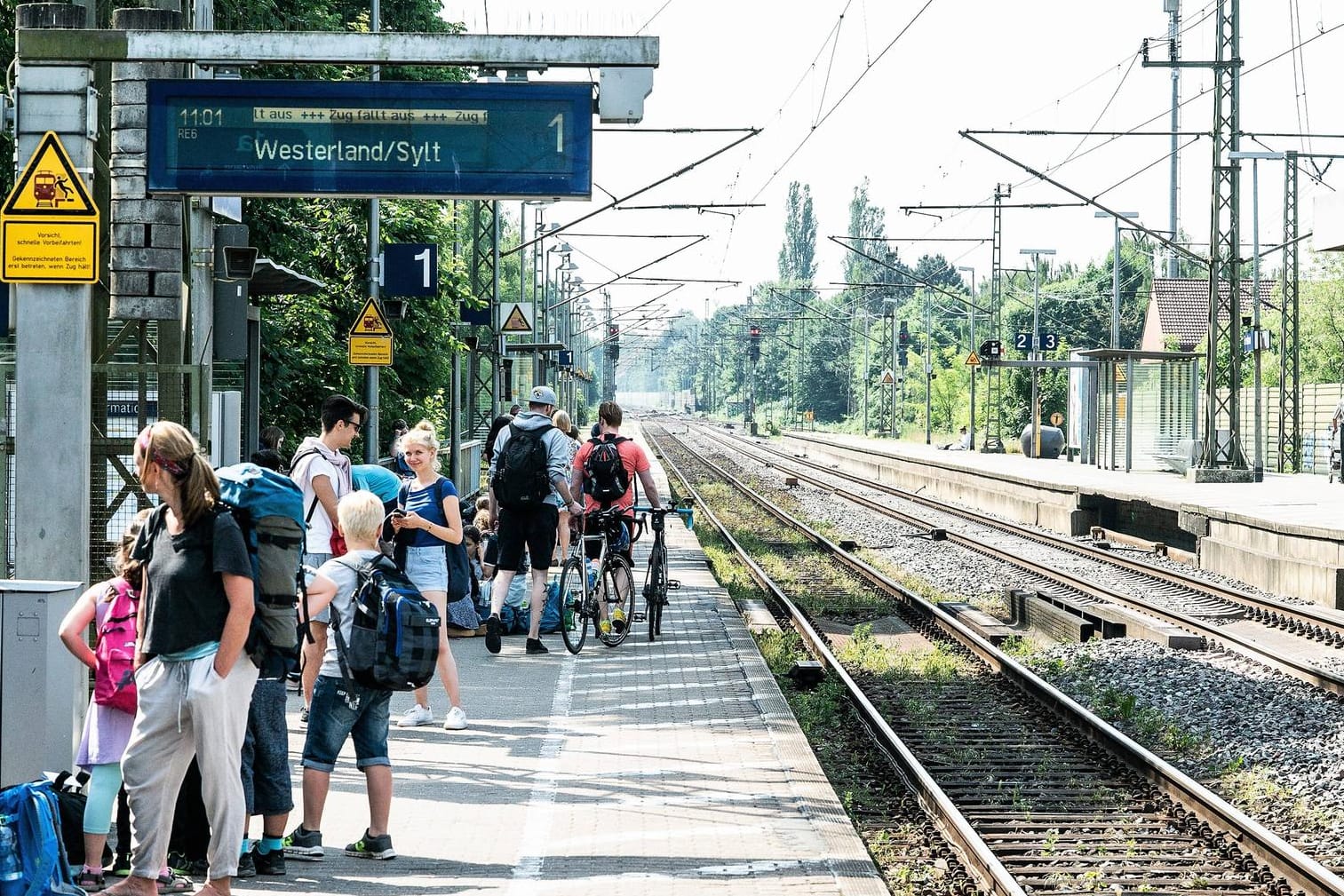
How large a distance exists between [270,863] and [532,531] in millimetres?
5734

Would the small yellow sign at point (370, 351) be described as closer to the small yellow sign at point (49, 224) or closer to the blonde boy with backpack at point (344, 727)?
the small yellow sign at point (49, 224)

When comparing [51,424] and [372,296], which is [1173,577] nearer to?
[372,296]

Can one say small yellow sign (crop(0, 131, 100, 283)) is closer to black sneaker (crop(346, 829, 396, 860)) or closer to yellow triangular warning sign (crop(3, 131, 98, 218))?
yellow triangular warning sign (crop(3, 131, 98, 218))

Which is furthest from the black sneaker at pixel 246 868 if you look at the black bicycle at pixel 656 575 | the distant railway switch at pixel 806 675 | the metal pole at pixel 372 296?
the metal pole at pixel 372 296

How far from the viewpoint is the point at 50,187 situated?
740 centimetres

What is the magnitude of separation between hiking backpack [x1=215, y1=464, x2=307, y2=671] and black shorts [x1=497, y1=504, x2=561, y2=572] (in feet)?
20.2

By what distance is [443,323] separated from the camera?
1196 inches

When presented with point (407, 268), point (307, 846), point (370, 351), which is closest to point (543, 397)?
point (307, 846)

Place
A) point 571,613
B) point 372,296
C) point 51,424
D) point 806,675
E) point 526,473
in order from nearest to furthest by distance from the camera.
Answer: point 51,424
point 526,473
point 806,675
point 571,613
point 372,296

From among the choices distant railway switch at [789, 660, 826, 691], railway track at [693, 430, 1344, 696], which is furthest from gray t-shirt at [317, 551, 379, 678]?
railway track at [693, 430, 1344, 696]

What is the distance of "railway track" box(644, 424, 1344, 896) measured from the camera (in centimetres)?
736

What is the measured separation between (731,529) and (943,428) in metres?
52.3

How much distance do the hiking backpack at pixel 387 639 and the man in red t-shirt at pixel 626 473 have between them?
639cm

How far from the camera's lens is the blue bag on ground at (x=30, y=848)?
215 inches
